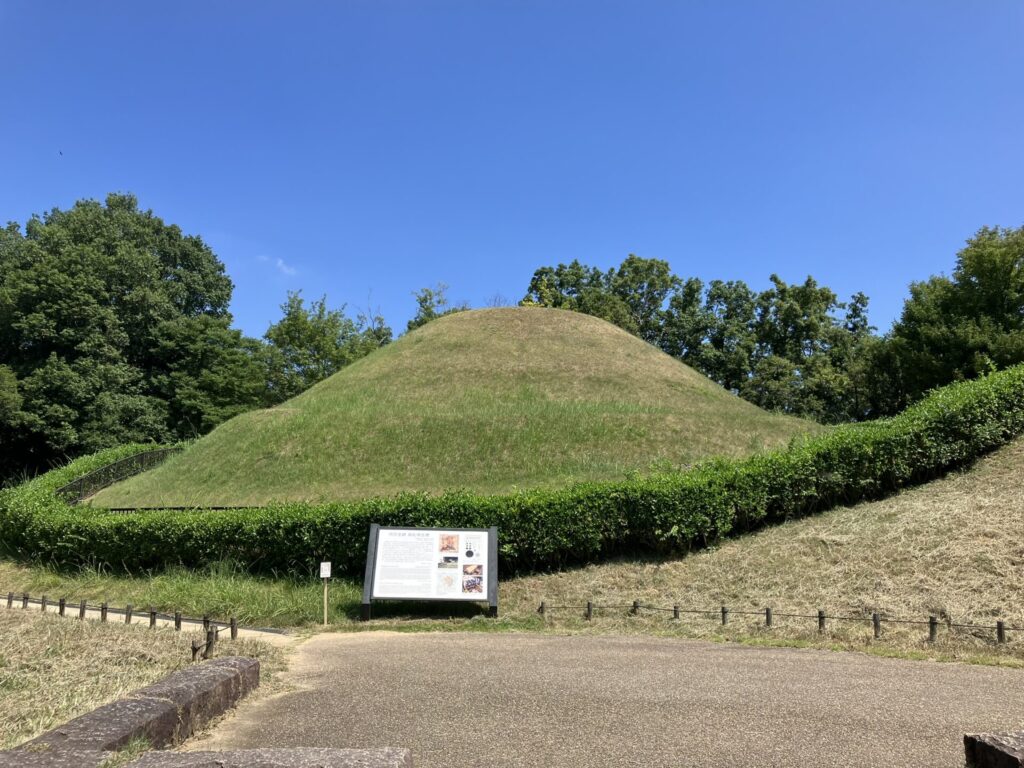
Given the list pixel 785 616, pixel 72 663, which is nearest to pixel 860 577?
pixel 785 616

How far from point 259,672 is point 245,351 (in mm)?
43092

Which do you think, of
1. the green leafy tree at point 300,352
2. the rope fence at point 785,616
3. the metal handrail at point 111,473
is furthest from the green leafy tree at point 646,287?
the rope fence at point 785,616

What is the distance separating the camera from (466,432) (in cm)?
2302

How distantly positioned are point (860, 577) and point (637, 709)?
728 cm

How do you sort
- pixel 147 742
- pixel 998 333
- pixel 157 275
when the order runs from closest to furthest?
pixel 147 742, pixel 998 333, pixel 157 275

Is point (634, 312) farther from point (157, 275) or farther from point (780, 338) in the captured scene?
point (157, 275)

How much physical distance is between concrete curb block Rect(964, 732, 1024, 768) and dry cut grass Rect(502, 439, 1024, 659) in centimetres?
517

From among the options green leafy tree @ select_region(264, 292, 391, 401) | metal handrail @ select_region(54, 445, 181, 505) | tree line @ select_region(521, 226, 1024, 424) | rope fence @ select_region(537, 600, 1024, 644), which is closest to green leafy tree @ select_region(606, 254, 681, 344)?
tree line @ select_region(521, 226, 1024, 424)

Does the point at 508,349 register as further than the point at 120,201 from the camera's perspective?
No

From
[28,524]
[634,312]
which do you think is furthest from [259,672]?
[634,312]

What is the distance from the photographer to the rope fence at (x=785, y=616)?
8516 millimetres

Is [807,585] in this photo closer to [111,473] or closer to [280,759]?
[280,759]

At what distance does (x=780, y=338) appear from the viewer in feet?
175

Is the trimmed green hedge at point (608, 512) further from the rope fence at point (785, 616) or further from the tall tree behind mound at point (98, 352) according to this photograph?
the tall tree behind mound at point (98, 352)
